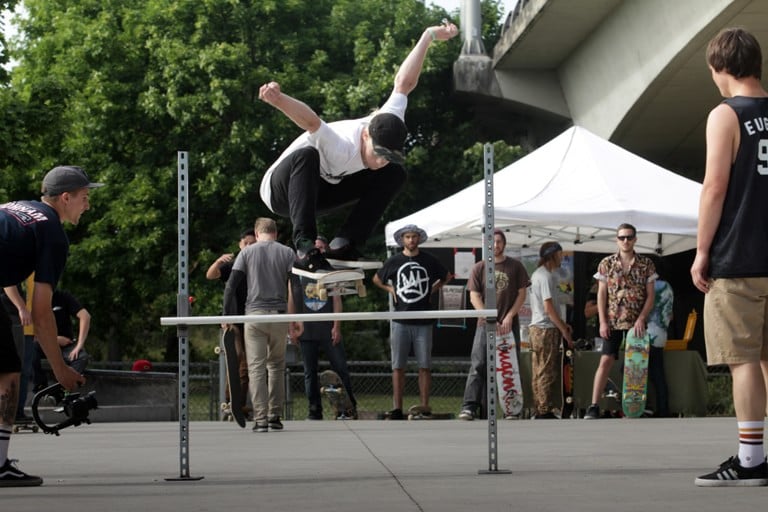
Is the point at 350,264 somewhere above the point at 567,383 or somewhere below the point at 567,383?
above

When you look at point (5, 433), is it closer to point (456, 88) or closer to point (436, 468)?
point (436, 468)

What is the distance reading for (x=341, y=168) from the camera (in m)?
7.75

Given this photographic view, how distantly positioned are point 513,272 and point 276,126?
51.7 feet

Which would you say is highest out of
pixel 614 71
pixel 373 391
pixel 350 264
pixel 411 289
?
pixel 614 71

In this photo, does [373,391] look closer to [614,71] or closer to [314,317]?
[614,71]

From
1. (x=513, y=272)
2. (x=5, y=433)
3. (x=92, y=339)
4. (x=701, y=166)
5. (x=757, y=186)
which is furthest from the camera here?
(x=92, y=339)

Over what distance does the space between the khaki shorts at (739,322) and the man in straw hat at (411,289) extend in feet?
20.4

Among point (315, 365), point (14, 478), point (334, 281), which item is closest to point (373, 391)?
point (315, 365)

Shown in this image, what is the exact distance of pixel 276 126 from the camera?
28.6 m

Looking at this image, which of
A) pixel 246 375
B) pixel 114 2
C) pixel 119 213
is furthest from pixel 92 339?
pixel 246 375

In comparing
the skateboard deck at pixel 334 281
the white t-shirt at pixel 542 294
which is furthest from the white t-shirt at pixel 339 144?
the white t-shirt at pixel 542 294

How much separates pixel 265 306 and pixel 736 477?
19.1 ft

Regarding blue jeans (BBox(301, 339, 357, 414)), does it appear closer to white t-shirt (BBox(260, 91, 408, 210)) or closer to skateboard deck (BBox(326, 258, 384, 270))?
skateboard deck (BBox(326, 258, 384, 270))

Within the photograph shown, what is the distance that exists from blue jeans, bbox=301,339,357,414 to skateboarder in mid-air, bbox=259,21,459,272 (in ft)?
18.8
